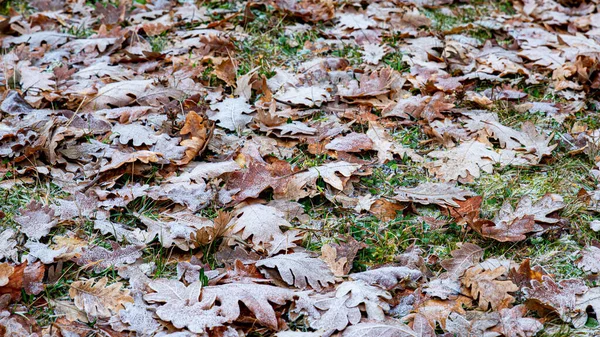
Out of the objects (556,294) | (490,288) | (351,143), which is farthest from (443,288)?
(351,143)

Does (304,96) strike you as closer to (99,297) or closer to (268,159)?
(268,159)

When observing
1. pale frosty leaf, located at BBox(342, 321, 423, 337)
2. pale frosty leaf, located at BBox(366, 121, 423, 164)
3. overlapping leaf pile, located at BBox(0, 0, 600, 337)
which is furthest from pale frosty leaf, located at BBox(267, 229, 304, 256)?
pale frosty leaf, located at BBox(366, 121, 423, 164)

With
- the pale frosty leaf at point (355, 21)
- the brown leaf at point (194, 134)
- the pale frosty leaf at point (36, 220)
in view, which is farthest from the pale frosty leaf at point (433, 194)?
the pale frosty leaf at point (355, 21)

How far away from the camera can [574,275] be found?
235 centimetres

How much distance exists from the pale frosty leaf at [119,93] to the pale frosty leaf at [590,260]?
2.42 meters

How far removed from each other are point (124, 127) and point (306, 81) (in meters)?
1.14

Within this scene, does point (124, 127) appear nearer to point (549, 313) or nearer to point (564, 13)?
point (549, 313)

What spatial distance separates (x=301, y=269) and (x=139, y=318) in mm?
→ 623

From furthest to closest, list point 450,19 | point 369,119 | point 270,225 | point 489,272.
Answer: point 450,19 < point 369,119 < point 270,225 < point 489,272

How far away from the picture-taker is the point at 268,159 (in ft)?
9.89

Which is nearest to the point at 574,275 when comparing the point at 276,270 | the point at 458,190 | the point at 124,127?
the point at 458,190

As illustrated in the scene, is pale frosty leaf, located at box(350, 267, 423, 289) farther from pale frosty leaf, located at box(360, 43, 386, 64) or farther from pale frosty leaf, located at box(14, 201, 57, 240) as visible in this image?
pale frosty leaf, located at box(360, 43, 386, 64)

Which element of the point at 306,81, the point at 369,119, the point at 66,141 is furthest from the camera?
the point at 306,81

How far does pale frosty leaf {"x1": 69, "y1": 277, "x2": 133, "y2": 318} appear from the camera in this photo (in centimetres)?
215
